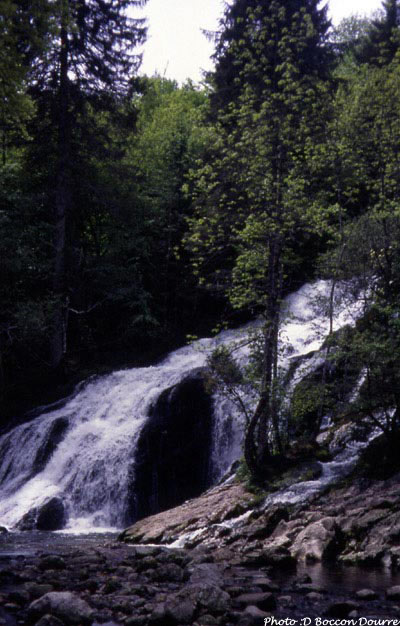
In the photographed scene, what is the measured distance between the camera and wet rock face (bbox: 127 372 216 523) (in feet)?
50.3

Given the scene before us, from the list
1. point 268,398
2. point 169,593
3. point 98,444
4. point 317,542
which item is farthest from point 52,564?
point 98,444

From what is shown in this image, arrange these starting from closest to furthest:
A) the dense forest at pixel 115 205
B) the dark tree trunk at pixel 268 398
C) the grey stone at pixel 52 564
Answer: the grey stone at pixel 52 564 < the dark tree trunk at pixel 268 398 < the dense forest at pixel 115 205

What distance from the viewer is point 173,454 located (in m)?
15.9

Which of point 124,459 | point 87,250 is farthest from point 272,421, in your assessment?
point 87,250

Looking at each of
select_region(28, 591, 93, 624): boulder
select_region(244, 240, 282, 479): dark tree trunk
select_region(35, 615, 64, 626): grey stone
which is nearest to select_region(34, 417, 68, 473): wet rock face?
select_region(244, 240, 282, 479): dark tree trunk

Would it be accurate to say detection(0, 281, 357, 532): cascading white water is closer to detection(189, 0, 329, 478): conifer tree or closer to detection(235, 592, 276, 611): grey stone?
detection(189, 0, 329, 478): conifer tree

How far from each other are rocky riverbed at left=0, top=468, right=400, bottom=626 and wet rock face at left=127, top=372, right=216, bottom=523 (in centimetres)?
237

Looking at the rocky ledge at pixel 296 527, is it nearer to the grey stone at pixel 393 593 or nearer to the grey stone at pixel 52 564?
the grey stone at pixel 393 593

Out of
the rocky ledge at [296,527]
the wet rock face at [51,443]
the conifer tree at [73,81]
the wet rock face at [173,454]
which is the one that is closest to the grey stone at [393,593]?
the rocky ledge at [296,527]

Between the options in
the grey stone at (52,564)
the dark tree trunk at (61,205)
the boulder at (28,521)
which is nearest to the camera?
the grey stone at (52,564)

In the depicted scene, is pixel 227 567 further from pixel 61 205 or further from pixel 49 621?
pixel 61 205

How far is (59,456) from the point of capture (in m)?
17.1

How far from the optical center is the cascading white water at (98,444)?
15250 mm

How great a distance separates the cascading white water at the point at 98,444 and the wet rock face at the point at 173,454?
0.96 feet
